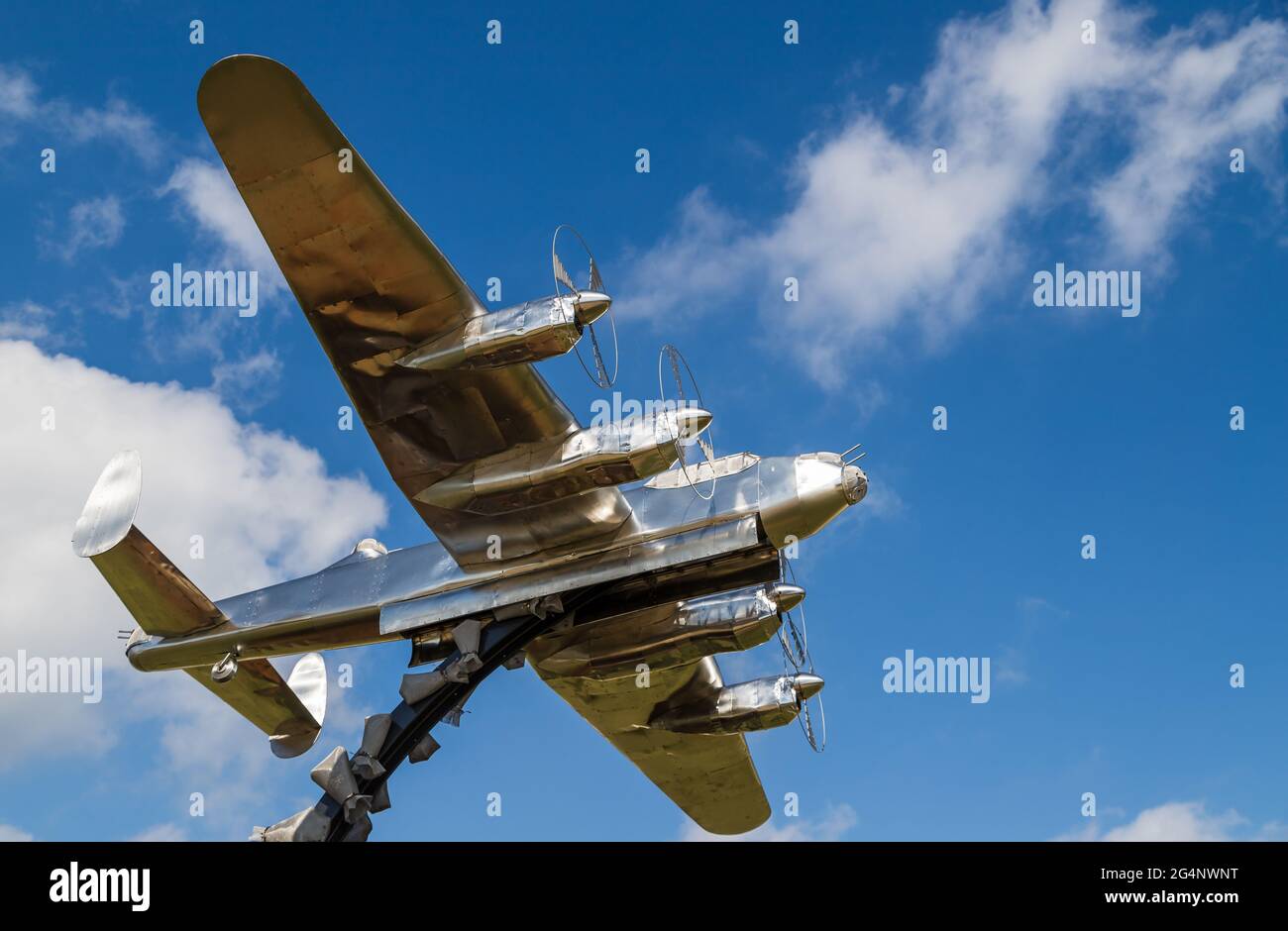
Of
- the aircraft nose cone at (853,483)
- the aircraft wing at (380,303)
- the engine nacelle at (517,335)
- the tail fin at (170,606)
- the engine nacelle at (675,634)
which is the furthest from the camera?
the engine nacelle at (675,634)

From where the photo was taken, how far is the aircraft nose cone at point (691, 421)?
689 inches

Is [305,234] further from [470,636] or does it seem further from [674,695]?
[674,695]

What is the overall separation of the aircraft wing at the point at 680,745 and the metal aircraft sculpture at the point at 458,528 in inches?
4.0

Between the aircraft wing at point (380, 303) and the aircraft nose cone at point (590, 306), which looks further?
the aircraft nose cone at point (590, 306)

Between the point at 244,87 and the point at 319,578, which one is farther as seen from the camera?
the point at 319,578

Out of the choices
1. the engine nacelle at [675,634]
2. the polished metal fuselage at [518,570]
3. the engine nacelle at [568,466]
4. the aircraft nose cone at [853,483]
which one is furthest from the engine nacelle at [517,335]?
the engine nacelle at [675,634]

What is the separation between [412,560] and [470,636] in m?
2.39

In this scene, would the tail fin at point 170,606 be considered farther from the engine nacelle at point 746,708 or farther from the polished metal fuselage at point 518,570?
the engine nacelle at point 746,708

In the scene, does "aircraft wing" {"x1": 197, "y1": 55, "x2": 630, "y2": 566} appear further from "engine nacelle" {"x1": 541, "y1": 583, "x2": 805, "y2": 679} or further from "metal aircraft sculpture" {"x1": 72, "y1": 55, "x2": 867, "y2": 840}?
"engine nacelle" {"x1": 541, "y1": 583, "x2": 805, "y2": 679}
